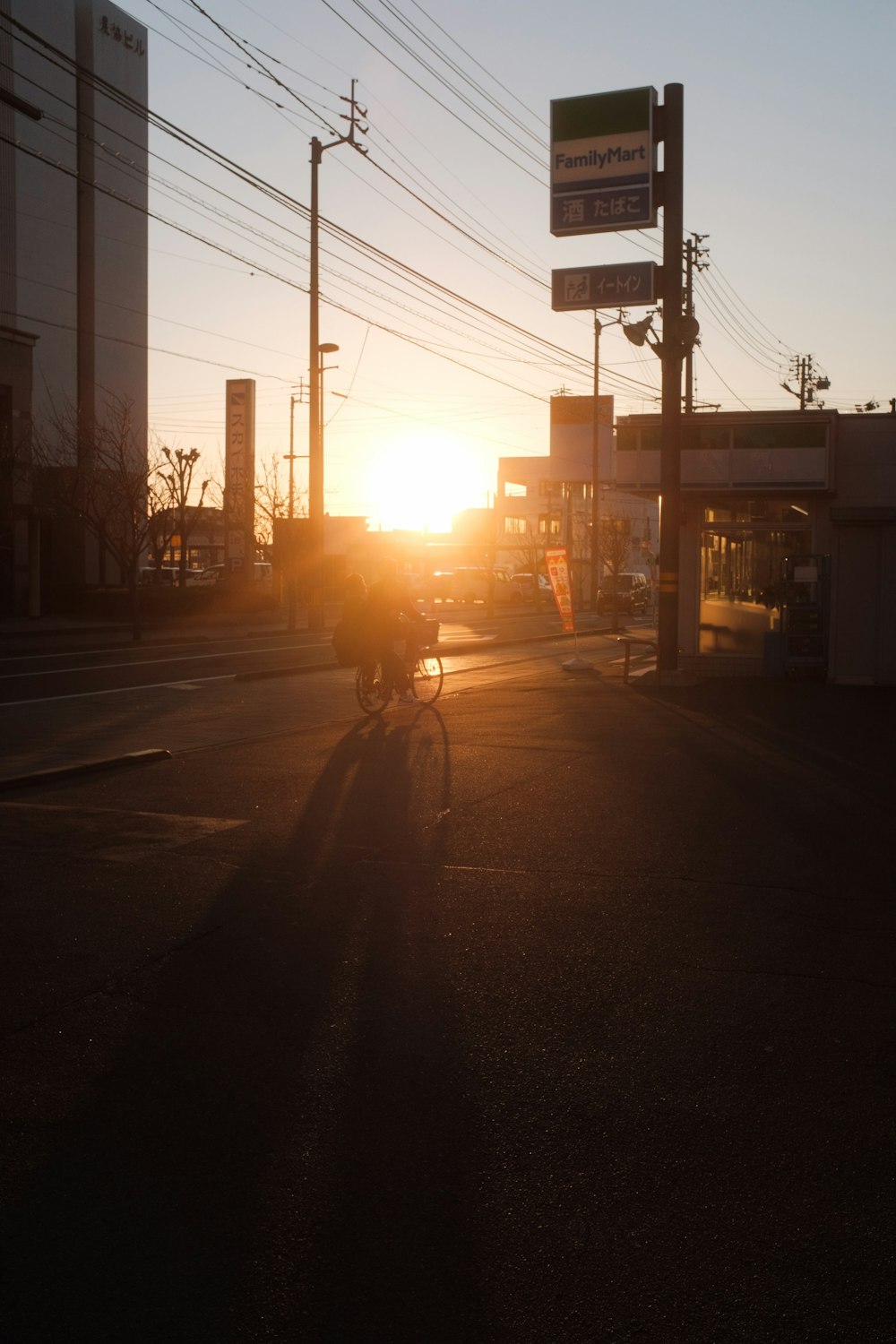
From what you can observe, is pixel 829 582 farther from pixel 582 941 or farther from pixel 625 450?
pixel 582 941

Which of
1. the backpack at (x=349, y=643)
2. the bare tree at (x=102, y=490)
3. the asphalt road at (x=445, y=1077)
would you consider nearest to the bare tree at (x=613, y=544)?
the bare tree at (x=102, y=490)

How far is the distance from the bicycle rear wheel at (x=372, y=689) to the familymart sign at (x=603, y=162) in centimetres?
873

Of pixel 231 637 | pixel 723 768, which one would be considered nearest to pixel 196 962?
pixel 723 768

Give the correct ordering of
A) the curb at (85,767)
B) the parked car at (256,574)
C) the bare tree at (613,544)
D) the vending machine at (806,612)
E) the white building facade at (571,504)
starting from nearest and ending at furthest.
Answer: the curb at (85,767) → the vending machine at (806,612) → the parked car at (256,574) → the bare tree at (613,544) → the white building facade at (571,504)

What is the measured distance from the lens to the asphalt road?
3.14 metres

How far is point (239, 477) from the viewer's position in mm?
52312

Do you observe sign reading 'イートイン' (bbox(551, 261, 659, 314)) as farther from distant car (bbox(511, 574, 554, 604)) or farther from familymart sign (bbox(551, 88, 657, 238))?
distant car (bbox(511, 574, 554, 604))

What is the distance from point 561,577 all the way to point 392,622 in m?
10.2

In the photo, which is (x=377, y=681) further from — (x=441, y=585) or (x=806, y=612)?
(x=441, y=585)

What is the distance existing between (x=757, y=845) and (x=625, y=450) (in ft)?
54.1

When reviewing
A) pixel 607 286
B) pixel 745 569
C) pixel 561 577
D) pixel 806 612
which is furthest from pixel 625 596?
pixel 607 286

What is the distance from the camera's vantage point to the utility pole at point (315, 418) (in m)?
35.4

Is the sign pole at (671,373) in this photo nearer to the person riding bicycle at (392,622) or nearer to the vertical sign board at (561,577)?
the vertical sign board at (561,577)

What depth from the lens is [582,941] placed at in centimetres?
613
